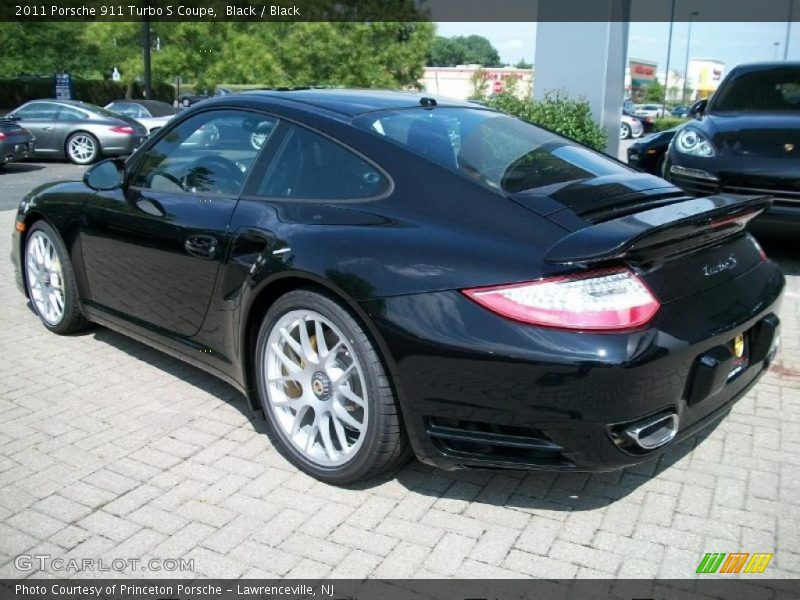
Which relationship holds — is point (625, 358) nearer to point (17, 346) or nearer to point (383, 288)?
point (383, 288)

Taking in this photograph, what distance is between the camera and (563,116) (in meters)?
8.70

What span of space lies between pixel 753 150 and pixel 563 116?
2.84m

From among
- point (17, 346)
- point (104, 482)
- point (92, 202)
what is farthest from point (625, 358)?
point (17, 346)

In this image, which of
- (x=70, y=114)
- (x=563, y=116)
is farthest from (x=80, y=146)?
(x=563, y=116)

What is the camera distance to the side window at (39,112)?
54.2ft

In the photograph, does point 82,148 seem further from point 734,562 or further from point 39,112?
point 734,562

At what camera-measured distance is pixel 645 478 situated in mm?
3156

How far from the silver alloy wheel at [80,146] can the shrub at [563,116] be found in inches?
409

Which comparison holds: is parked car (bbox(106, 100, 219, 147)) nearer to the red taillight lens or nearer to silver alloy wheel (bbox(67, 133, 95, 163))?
silver alloy wheel (bbox(67, 133, 95, 163))

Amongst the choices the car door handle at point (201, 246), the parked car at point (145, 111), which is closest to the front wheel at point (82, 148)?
the parked car at point (145, 111)

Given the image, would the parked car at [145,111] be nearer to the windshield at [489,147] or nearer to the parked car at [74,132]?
the parked car at [74,132]

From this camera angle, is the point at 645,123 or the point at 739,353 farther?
the point at 645,123

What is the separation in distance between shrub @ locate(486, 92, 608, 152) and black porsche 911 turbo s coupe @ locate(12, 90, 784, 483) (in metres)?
4.94

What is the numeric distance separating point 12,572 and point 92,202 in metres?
2.22
